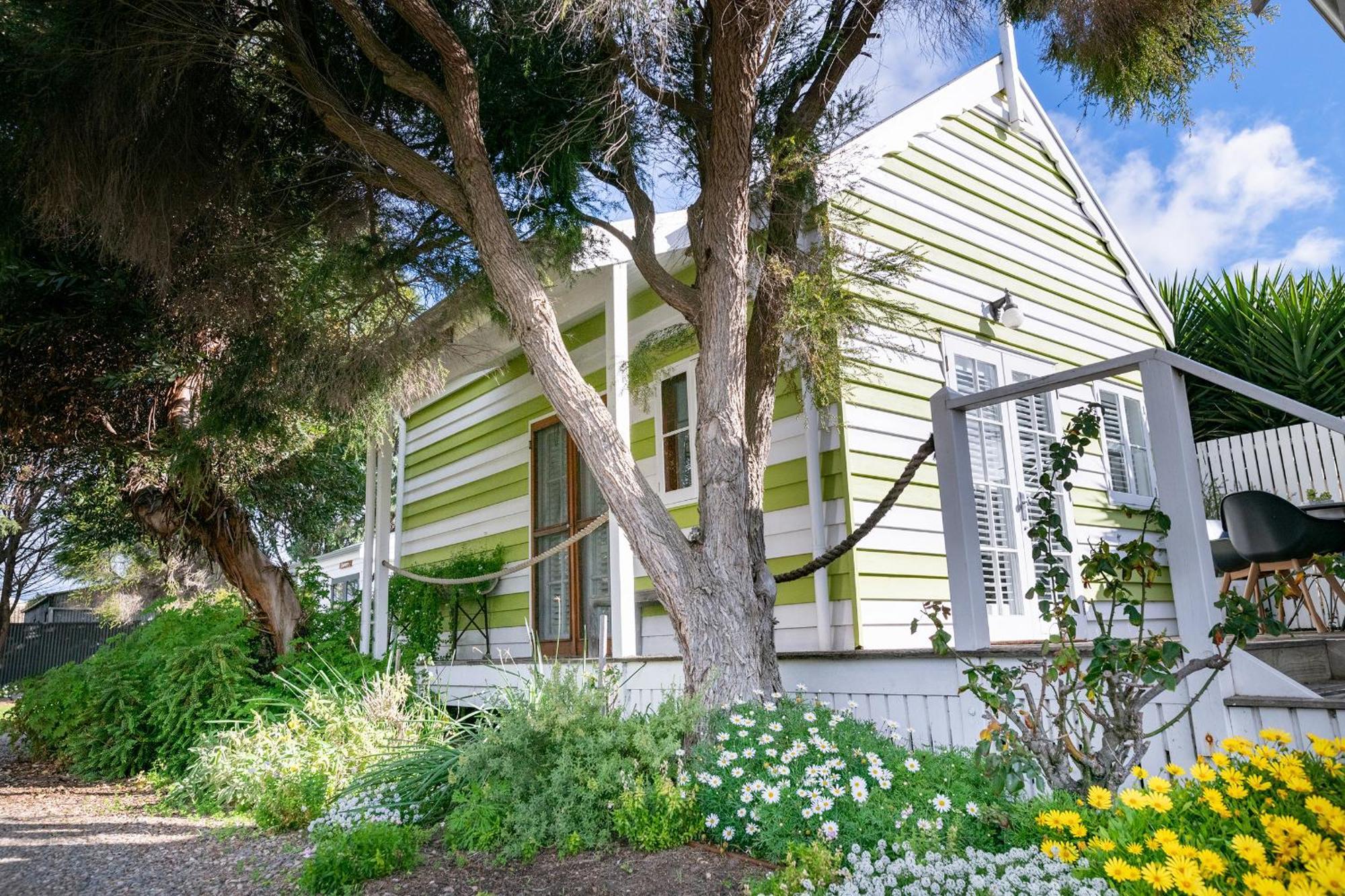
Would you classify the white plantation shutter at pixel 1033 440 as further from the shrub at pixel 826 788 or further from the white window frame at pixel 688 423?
the shrub at pixel 826 788

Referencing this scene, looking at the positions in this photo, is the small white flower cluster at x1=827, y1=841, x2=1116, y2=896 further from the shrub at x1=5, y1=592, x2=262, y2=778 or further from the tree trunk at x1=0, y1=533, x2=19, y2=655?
the tree trunk at x1=0, y1=533, x2=19, y2=655

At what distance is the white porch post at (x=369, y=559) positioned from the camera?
704 cm

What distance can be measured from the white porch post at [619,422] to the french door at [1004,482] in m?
2.06

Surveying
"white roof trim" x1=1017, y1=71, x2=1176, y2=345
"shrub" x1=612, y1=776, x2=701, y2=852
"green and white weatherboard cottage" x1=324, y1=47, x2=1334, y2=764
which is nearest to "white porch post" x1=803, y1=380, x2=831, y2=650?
"green and white weatherboard cottage" x1=324, y1=47, x2=1334, y2=764

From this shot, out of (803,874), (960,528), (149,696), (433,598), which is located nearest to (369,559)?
(433,598)

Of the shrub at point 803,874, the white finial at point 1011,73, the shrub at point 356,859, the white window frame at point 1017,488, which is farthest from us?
the white finial at point 1011,73

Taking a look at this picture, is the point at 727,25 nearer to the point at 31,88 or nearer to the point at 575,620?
the point at 31,88

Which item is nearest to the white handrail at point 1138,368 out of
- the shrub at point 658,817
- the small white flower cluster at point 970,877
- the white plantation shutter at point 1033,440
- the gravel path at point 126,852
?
the small white flower cluster at point 970,877

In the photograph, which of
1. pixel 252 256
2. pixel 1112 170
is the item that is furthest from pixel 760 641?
pixel 1112 170

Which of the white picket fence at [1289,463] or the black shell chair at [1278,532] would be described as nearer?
the black shell chair at [1278,532]

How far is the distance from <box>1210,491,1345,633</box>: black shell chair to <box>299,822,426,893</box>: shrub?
13.5ft

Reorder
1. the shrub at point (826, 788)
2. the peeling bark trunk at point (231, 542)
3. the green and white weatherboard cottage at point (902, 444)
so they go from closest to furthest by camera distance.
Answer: the shrub at point (826, 788), the green and white weatherboard cottage at point (902, 444), the peeling bark trunk at point (231, 542)

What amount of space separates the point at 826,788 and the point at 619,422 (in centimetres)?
269

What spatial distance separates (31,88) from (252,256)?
1296 mm
